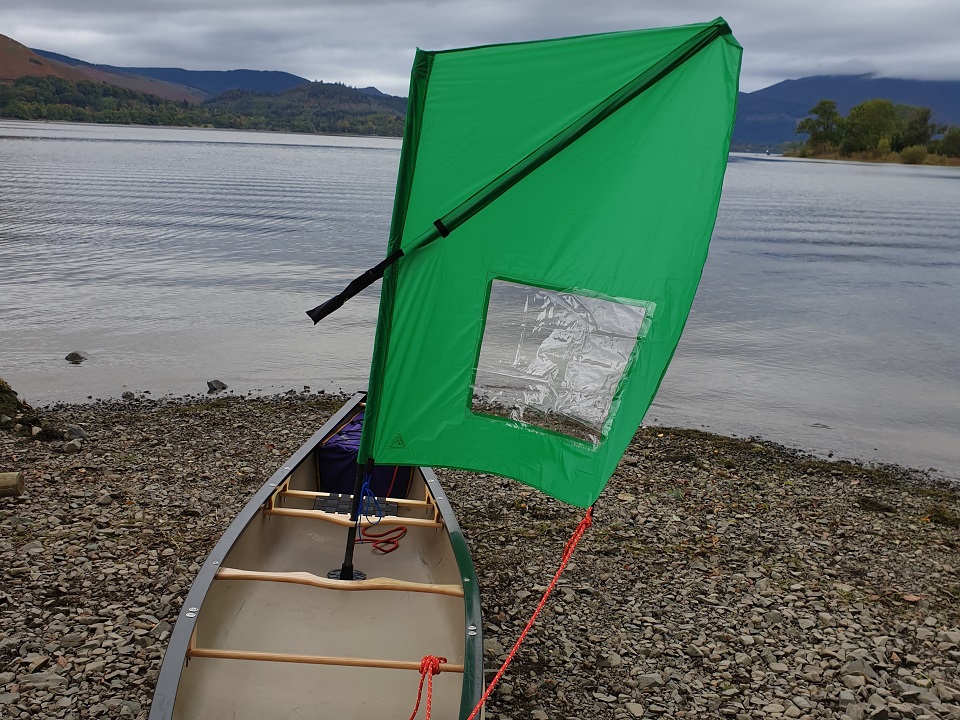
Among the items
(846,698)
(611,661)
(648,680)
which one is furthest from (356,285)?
(846,698)

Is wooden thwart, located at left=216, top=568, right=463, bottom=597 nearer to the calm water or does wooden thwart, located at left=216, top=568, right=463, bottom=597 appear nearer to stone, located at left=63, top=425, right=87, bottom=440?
stone, located at left=63, top=425, right=87, bottom=440

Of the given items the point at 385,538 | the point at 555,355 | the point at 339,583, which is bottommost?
the point at 385,538

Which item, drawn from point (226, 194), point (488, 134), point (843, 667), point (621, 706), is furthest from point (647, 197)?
point (226, 194)

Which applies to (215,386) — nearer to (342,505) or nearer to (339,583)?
(342,505)

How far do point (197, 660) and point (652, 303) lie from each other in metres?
3.86

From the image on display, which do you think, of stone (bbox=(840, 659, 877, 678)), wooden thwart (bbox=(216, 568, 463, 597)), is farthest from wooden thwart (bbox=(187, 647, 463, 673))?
stone (bbox=(840, 659, 877, 678))

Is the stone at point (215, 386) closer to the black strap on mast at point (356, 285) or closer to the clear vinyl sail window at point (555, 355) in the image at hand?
the black strap on mast at point (356, 285)

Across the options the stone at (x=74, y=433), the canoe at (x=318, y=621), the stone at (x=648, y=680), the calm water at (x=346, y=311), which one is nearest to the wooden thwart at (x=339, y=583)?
the canoe at (x=318, y=621)

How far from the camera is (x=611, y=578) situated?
8.66m

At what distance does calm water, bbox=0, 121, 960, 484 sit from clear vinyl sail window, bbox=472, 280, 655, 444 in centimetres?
1112

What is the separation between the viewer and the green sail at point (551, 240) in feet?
17.0

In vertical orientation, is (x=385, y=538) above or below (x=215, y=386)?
above

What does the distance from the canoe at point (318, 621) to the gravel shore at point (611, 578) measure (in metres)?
0.43

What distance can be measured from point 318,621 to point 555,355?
2819mm
